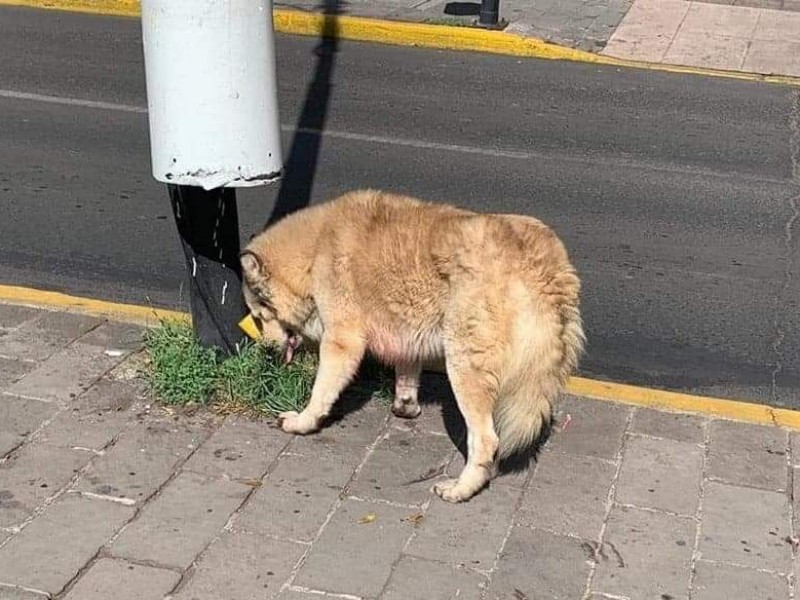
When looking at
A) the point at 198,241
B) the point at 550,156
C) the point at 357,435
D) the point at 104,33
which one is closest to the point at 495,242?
the point at 357,435

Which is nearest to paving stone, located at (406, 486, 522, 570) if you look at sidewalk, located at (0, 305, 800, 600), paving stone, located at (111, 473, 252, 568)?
sidewalk, located at (0, 305, 800, 600)

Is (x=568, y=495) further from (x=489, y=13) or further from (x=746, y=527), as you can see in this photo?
(x=489, y=13)

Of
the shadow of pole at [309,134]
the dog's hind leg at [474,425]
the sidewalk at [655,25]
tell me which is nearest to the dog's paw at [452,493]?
the dog's hind leg at [474,425]

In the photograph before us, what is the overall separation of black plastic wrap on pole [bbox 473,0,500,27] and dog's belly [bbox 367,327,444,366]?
8.46m

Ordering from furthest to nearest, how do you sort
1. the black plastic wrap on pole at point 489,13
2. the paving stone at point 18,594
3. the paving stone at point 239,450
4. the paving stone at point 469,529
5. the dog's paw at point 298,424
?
the black plastic wrap on pole at point 489,13
the dog's paw at point 298,424
the paving stone at point 239,450
the paving stone at point 469,529
the paving stone at point 18,594

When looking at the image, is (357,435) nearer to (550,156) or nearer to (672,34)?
(550,156)

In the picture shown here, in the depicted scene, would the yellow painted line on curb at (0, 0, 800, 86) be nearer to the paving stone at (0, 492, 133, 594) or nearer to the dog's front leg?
the dog's front leg

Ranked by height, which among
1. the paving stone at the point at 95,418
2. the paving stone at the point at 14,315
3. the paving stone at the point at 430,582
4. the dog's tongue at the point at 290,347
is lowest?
the paving stone at the point at 430,582

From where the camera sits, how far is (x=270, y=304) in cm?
470

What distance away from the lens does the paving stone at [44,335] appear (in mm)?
5195

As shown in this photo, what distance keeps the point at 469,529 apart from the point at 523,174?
4.68m

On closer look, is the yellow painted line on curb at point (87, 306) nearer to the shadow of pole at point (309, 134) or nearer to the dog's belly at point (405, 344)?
the dog's belly at point (405, 344)

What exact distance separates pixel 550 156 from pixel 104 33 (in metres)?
6.02

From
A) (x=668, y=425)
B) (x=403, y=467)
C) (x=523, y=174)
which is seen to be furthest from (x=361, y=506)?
(x=523, y=174)
